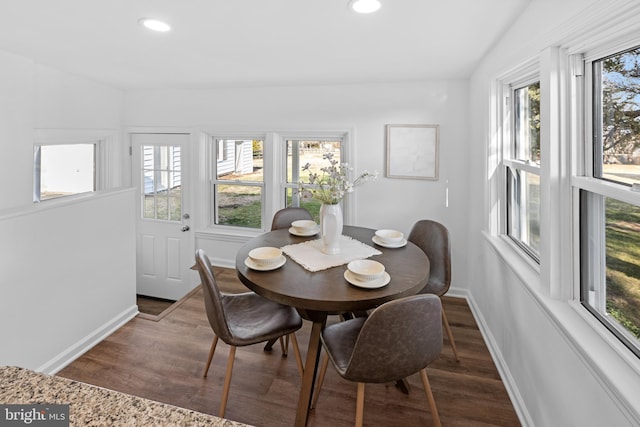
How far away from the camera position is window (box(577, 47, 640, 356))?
1.23 metres

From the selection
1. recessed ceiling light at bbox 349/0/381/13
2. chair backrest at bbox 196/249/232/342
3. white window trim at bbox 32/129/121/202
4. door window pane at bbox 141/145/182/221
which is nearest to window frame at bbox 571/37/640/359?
recessed ceiling light at bbox 349/0/381/13

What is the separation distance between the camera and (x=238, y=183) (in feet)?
14.1

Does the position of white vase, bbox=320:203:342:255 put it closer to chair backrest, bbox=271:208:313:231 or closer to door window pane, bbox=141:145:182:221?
chair backrest, bbox=271:208:313:231

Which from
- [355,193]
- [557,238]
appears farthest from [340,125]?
[557,238]

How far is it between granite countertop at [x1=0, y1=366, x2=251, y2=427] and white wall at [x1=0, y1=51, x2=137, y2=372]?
72.1 inches

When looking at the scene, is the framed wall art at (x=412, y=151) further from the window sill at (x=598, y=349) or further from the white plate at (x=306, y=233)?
the window sill at (x=598, y=349)

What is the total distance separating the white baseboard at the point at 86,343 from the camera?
2.33m

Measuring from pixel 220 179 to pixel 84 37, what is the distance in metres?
2.18

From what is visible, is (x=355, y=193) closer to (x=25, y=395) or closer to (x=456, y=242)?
(x=456, y=242)

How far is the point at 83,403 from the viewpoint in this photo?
26.1 inches

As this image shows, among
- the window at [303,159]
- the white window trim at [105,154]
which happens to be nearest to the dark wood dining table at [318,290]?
the window at [303,159]

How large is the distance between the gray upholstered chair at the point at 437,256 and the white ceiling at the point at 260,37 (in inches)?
51.6

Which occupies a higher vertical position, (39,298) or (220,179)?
(220,179)

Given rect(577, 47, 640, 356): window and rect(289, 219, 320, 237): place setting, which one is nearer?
rect(577, 47, 640, 356): window
